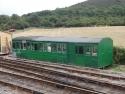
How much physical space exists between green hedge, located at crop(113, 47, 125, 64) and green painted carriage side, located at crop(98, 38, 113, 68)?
65 centimetres

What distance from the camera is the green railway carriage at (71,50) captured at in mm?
26077

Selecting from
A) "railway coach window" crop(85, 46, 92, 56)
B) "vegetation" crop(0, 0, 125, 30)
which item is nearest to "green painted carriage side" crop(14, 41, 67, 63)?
"railway coach window" crop(85, 46, 92, 56)

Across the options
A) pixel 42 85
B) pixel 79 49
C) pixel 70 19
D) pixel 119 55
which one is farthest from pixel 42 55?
pixel 70 19

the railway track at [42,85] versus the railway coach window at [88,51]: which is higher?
the railway coach window at [88,51]

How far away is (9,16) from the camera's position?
9881 cm

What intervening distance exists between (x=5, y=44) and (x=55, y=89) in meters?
25.9

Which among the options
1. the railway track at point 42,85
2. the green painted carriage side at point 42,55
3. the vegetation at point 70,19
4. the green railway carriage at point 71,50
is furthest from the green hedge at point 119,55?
the vegetation at point 70,19

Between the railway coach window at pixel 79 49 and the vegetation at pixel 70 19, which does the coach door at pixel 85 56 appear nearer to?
the railway coach window at pixel 79 49

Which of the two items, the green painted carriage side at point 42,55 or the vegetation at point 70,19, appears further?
the vegetation at point 70,19

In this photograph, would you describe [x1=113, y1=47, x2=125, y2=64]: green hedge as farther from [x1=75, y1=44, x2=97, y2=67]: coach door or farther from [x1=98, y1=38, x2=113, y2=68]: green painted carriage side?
[x1=75, y1=44, x2=97, y2=67]: coach door

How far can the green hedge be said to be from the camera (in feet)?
91.5

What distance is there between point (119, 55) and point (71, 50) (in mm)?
4176

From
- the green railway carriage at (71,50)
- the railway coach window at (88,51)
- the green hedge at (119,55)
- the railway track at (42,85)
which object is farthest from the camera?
the green hedge at (119,55)

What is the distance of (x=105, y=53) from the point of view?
27109 millimetres
